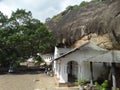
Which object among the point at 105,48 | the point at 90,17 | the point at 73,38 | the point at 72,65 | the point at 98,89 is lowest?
the point at 98,89

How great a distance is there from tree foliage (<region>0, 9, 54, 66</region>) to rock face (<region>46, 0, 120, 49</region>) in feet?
12.2

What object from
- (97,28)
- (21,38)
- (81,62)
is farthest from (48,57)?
(81,62)

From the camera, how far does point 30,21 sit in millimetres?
41344

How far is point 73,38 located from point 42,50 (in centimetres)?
784

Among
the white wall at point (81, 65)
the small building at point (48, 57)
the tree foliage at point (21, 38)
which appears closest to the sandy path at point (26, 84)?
the white wall at point (81, 65)

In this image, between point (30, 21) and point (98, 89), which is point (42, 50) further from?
point (98, 89)

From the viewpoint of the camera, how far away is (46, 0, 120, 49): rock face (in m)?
26.3

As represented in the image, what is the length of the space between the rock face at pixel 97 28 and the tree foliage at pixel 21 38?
371 centimetres

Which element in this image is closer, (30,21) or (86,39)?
(86,39)

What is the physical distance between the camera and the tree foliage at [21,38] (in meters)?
38.5

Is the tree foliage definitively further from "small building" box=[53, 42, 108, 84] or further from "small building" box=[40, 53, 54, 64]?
"small building" box=[53, 42, 108, 84]

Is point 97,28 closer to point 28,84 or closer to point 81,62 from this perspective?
point 81,62

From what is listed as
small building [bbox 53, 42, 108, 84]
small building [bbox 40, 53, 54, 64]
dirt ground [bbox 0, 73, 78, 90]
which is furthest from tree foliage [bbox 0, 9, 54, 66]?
small building [bbox 53, 42, 108, 84]

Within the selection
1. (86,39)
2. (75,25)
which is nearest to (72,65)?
(86,39)
